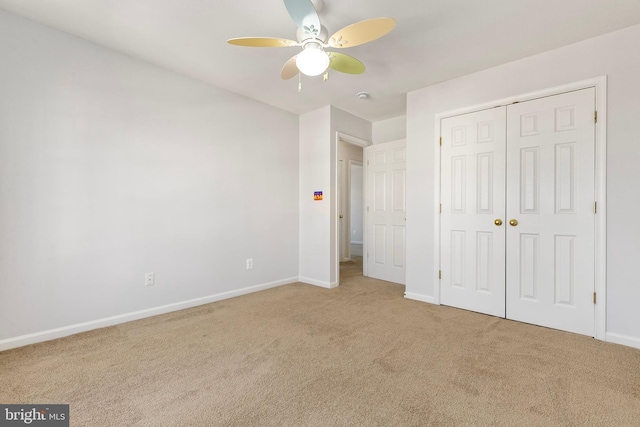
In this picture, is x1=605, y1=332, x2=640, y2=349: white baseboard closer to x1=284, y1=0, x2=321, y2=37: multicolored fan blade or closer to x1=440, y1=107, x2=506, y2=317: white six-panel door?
x1=440, y1=107, x2=506, y2=317: white six-panel door

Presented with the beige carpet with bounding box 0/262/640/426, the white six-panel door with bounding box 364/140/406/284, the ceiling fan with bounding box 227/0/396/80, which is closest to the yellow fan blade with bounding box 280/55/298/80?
the ceiling fan with bounding box 227/0/396/80

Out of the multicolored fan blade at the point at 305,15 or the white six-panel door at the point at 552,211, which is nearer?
the multicolored fan blade at the point at 305,15

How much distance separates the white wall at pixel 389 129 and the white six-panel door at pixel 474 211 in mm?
1249

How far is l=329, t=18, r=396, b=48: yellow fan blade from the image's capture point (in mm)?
1668

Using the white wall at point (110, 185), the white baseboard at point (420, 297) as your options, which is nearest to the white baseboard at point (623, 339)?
the white baseboard at point (420, 297)

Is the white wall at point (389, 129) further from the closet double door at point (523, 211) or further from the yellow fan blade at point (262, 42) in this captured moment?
the yellow fan blade at point (262, 42)

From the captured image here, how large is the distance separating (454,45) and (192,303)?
3.67 metres

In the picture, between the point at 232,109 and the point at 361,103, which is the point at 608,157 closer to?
the point at 361,103

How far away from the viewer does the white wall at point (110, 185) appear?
2199 millimetres

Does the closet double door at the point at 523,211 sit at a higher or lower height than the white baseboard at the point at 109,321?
higher

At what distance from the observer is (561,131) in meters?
2.56

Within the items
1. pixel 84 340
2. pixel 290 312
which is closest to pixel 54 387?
pixel 84 340

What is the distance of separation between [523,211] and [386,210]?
6.48 feet

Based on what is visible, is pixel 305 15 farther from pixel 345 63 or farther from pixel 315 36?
pixel 345 63
